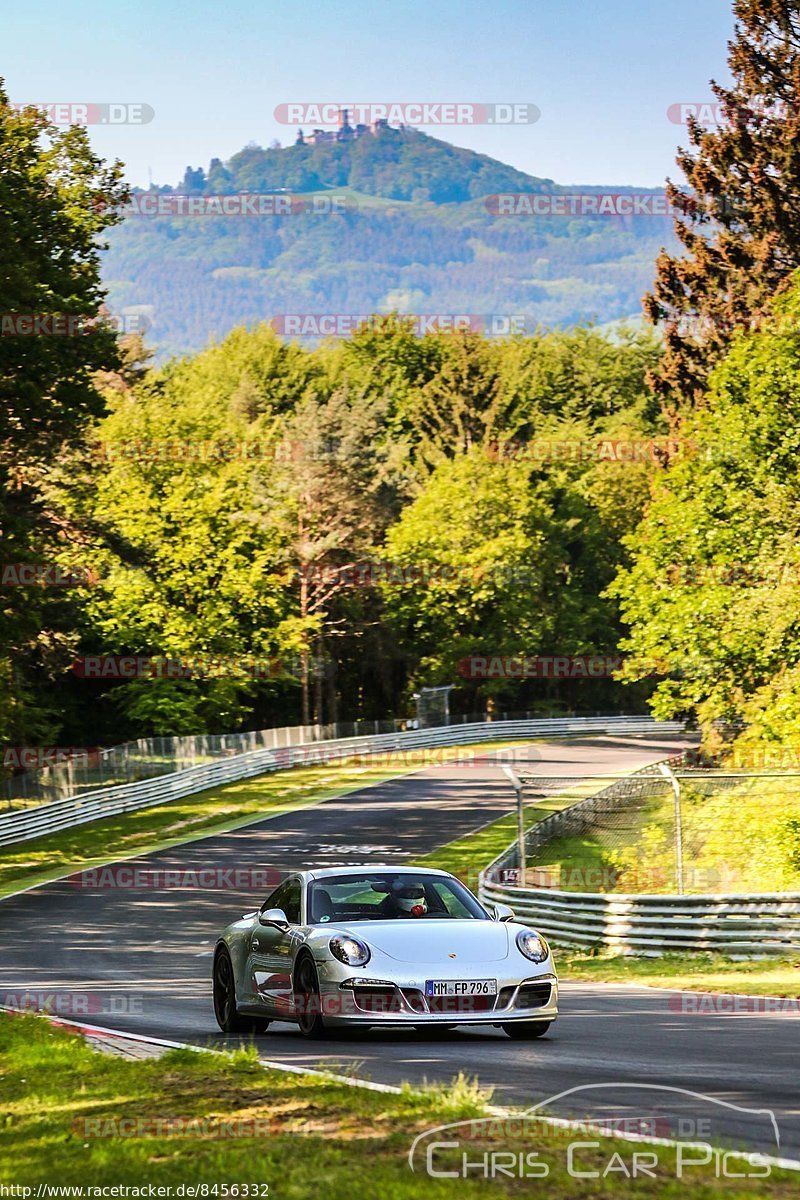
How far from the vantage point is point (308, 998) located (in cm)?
1159

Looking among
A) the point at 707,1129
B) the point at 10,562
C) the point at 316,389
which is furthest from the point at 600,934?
the point at 316,389

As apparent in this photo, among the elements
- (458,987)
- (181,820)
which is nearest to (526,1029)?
(458,987)

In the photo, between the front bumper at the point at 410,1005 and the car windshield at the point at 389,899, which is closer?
the front bumper at the point at 410,1005

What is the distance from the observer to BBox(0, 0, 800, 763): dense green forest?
121 feet

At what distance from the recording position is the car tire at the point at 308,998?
37.6ft

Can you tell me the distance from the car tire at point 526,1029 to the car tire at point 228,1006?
2164 millimetres

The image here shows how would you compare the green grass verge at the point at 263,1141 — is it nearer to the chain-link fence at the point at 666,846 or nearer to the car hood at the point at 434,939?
the car hood at the point at 434,939

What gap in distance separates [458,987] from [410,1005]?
14.0 inches

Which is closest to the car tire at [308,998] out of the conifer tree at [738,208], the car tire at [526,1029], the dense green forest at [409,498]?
the car tire at [526,1029]

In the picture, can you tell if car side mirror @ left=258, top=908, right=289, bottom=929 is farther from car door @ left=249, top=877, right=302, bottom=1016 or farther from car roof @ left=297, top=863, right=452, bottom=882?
car roof @ left=297, top=863, right=452, bottom=882

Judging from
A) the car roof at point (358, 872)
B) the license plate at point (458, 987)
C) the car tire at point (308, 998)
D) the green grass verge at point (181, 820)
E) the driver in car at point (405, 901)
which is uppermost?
the car roof at point (358, 872)

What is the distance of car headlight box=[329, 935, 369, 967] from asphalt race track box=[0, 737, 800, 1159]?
1.93 feet

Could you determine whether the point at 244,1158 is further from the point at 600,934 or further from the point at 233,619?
the point at 233,619

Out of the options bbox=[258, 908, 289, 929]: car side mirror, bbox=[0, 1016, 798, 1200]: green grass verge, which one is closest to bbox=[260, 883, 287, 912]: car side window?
bbox=[258, 908, 289, 929]: car side mirror
